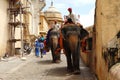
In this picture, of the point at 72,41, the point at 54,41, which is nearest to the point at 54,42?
the point at 54,41

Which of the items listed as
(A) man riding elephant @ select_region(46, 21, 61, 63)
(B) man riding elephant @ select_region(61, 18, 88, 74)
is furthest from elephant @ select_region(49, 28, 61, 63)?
(B) man riding elephant @ select_region(61, 18, 88, 74)

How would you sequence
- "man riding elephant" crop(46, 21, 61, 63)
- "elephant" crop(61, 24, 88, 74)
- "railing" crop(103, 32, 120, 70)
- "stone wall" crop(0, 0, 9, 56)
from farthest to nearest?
"stone wall" crop(0, 0, 9, 56), "man riding elephant" crop(46, 21, 61, 63), "elephant" crop(61, 24, 88, 74), "railing" crop(103, 32, 120, 70)

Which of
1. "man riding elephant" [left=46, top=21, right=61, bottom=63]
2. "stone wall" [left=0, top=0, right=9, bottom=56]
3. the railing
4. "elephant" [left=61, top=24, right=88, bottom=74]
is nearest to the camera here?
the railing

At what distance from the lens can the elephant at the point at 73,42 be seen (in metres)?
12.0

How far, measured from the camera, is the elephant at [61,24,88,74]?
12006 millimetres

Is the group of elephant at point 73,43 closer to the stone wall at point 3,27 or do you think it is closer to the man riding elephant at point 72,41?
the man riding elephant at point 72,41

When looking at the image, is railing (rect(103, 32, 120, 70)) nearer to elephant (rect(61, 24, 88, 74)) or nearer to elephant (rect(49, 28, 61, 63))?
elephant (rect(61, 24, 88, 74))

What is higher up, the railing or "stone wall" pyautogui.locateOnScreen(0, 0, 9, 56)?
"stone wall" pyautogui.locateOnScreen(0, 0, 9, 56)

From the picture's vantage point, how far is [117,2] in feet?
31.4

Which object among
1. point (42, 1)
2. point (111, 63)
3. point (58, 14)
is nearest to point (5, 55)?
point (111, 63)

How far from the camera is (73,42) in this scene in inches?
472

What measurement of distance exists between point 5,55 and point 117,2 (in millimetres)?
14292

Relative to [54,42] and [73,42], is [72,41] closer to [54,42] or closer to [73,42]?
[73,42]

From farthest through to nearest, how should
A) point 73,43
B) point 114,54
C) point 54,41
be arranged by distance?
point 54,41 → point 73,43 → point 114,54
